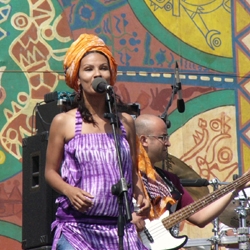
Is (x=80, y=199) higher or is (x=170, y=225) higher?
(x=170, y=225)

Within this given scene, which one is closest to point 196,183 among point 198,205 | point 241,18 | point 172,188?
point 172,188

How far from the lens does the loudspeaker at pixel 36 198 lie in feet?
16.7

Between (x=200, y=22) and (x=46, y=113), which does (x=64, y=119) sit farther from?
(x=200, y=22)

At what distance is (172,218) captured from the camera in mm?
5008

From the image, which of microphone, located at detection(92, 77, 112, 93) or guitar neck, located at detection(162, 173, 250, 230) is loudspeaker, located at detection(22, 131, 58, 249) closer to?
guitar neck, located at detection(162, 173, 250, 230)

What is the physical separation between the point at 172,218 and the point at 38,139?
1032mm

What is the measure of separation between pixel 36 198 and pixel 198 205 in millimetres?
1024

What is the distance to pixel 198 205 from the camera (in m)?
5.11

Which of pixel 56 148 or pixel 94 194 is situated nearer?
pixel 94 194

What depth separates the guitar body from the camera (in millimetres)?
4805

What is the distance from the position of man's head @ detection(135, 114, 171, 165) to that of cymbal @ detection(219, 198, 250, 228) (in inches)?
37.2

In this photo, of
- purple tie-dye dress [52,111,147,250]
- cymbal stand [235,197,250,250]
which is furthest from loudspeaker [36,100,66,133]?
cymbal stand [235,197,250,250]

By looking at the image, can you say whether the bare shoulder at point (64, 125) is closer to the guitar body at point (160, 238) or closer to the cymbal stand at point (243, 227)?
the guitar body at point (160, 238)

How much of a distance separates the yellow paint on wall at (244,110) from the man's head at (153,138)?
2436mm
